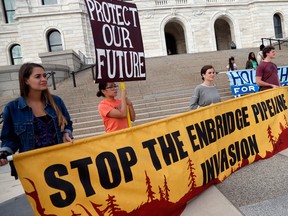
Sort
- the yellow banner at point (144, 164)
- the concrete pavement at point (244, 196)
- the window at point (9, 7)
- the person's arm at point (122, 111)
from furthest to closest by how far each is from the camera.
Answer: the window at point (9, 7)
the person's arm at point (122, 111)
the concrete pavement at point (244, 196)
the yellow banner at point (144, 164)

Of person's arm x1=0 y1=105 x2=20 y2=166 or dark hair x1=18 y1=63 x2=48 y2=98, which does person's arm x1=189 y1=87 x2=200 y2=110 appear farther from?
person's arm x1=0 y1=105 x2=20 y2=166

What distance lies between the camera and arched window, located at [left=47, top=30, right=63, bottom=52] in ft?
92.9

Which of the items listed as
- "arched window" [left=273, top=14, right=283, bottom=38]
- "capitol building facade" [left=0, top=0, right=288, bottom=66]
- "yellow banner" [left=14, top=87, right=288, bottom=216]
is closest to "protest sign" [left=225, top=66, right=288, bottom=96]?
"yellow banner" [left=14, top=87, right=288, bottom=216]

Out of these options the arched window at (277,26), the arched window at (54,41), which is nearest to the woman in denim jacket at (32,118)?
the arched window at (54,41)

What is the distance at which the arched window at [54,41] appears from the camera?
28.3 m

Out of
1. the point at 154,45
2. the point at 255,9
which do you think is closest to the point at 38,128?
the point at 154,45

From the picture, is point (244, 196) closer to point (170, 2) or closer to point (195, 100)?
point (195, 100)

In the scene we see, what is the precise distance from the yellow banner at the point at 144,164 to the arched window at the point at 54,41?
2736cm

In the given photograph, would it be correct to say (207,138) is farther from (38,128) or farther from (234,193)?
(38,128)

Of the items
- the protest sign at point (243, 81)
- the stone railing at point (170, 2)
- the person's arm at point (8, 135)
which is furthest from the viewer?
the stone railing at point (170, 2)

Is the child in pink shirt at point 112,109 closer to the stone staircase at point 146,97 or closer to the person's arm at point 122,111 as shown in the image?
the person's arm at point 122,111

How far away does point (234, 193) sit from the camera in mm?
3088

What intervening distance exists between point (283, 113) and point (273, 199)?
229cm

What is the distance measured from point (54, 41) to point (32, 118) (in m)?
28.3
